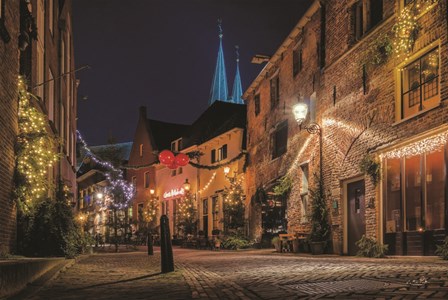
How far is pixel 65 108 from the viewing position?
71.6ft

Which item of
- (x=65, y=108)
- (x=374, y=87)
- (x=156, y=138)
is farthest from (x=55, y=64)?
(x=156, y=138)

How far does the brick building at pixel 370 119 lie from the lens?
11.3 metres

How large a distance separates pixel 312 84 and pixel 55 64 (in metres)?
8.65

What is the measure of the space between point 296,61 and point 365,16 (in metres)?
5.07

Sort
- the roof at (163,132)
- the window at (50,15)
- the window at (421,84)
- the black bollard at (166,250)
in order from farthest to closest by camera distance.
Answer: the roof at (163,132), the window at (50,15), the window at (421,84), the black bollard at (166,250)

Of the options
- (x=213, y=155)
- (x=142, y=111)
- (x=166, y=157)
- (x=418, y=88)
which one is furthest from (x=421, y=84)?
(x=142, y=111)

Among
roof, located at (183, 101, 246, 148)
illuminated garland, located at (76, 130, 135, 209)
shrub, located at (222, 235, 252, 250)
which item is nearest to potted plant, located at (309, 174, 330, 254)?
shrub, located at (222, 235, 252, 250)

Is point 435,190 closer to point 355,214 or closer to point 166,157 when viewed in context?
point 355,214

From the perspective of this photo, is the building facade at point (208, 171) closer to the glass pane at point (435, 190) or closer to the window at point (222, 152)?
the window at point (222, 152)

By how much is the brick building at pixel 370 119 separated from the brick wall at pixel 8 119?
825 cm

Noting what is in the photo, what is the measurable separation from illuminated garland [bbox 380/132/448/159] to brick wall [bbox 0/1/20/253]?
329 inches

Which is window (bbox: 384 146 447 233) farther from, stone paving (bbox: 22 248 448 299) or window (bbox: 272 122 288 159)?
window (bbox: 272 122 288 159)

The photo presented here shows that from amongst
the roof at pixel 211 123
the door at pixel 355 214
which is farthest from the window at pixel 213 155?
the door at pixel 355 214

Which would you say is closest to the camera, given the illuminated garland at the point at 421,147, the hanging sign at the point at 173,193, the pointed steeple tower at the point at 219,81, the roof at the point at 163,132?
the illuminated garland at the point at 421,147
